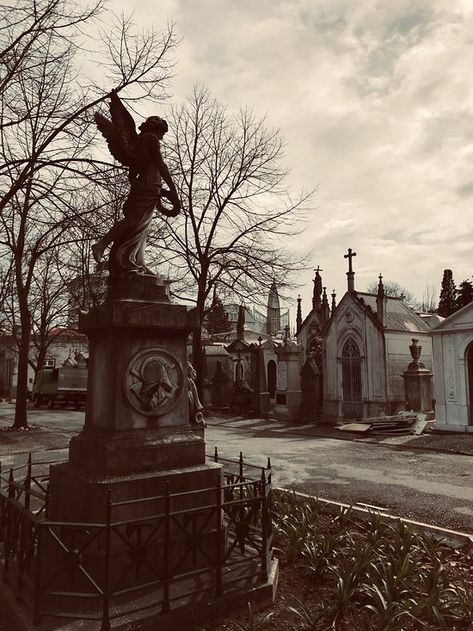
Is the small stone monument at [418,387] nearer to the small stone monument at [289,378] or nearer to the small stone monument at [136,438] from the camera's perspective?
the small stone monument at [289,378]

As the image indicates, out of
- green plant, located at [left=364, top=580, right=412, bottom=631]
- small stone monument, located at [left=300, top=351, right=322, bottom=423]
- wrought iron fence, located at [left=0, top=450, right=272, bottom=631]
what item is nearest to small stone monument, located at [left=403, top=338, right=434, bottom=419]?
small stone monument, located at [left=300, top=351, right=322, bottom=423]

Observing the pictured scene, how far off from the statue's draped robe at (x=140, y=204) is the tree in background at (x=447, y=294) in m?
47.0

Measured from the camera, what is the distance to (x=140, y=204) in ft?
18.0

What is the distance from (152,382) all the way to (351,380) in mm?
18795

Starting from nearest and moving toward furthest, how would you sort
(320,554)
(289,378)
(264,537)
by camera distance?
(264,537), (320,554), (289,378)

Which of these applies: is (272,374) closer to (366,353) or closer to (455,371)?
(366,353)

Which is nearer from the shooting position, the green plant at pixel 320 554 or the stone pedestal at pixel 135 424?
the stone pedestal at pixel 135 424

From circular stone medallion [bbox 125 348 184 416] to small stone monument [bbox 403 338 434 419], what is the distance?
16.9 m

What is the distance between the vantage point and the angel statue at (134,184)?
17.7ft

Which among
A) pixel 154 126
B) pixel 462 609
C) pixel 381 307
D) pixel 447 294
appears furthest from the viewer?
pixel 447 294

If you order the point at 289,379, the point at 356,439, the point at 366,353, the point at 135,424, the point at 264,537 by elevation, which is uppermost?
the point at 366,353

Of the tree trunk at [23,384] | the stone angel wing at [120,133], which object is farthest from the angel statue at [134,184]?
the tree trunk at [23,384]

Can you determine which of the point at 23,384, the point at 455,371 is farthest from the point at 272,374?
the point at 23,384

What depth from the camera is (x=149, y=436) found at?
4871 mm
